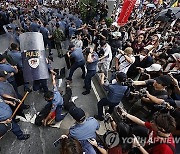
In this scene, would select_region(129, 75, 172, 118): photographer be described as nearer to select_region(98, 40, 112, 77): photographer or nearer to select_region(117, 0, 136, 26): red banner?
select_region(98, 40, 112, 77): photographer

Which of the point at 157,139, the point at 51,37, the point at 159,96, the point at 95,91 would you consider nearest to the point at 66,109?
the point at 95,91

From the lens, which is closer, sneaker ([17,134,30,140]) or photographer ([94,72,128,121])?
photographer ([94,72,128,121])

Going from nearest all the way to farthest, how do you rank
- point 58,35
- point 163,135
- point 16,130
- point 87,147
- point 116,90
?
point 163,135
point 87,147
point 116,90
point 16,130
point 58,35

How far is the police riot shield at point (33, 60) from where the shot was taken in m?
5.49

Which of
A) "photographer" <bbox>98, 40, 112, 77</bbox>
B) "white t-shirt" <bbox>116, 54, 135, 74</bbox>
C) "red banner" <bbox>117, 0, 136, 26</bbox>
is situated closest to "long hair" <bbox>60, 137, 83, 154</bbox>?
"white t-shirt" <bbox>116, 54, 135, 74</bbox>

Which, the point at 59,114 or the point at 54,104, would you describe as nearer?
the point at 54,104

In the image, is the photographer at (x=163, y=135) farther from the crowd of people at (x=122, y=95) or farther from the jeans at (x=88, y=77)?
the jeans at (x=88, y=77)

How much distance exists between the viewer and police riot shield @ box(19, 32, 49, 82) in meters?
5.49

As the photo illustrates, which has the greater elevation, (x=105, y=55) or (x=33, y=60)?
(x=33, y=60)

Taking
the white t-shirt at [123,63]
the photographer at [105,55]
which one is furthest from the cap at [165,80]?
the photographer at [105,55]

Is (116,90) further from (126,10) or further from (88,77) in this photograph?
(126,10)

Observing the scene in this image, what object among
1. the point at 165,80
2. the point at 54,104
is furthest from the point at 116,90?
the point at 54,104

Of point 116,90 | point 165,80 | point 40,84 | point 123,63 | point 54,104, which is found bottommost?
point 40,84

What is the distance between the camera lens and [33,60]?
5480 millimetres
